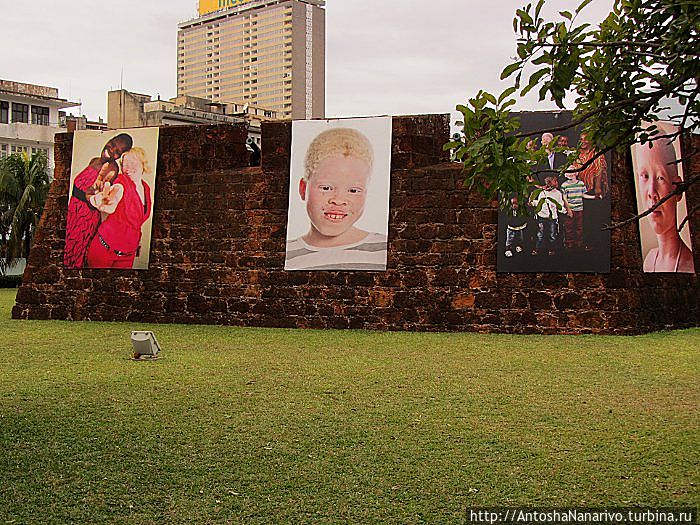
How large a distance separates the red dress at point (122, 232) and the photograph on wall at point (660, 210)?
6.61 meters

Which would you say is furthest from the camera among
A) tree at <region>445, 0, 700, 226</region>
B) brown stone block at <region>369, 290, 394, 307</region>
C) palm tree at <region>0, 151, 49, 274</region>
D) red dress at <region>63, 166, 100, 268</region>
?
palm tree at <region>0, 151, 49, 274</region>

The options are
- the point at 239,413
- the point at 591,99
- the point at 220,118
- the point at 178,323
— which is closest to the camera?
the point at 591,99

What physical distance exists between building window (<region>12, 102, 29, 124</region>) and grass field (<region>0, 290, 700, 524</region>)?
38840 millimetres

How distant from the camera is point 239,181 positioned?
508 inches

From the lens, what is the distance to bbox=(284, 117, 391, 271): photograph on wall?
39.9ft

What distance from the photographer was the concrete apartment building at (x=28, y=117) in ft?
148

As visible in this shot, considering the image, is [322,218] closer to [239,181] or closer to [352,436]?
[239,181]

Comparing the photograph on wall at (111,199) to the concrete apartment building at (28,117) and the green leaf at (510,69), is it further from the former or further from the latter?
the concrete apartment building at (28,117)

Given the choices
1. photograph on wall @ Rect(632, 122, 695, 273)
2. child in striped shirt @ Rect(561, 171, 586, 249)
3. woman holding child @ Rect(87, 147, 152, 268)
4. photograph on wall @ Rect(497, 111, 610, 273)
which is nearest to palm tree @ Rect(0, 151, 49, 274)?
woman holding child @ Rect(87, 147, 152, 268)

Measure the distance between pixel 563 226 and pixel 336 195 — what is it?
2.93 metres

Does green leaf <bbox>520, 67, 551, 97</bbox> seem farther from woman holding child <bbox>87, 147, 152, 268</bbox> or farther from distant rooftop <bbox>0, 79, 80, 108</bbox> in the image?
distant rooftop <bbox>0, 79, 80, 108</bbox>

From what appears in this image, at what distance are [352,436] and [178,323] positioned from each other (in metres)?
7.75

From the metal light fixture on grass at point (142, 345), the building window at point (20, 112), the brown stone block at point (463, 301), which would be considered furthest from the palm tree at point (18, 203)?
the metal light fixture on grass at point (142, 345)

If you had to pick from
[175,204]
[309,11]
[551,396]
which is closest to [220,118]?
[309,11]
